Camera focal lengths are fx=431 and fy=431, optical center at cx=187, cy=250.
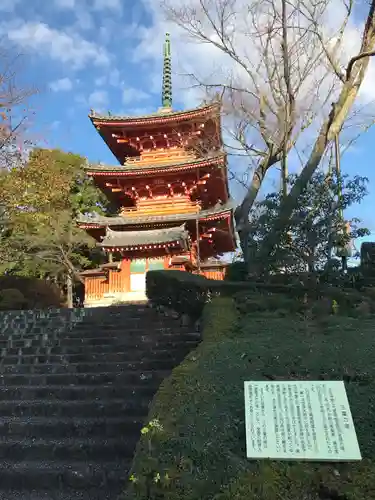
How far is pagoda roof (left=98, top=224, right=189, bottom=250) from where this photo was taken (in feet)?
55.6

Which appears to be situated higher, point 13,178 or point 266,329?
point 13,178

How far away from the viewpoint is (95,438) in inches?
173

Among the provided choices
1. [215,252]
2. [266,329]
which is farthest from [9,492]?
[215,252]

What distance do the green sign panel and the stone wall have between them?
551 cm

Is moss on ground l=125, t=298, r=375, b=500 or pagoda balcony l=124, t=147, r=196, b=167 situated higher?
pagoda balcony l=124, t=147, r=196, b=167

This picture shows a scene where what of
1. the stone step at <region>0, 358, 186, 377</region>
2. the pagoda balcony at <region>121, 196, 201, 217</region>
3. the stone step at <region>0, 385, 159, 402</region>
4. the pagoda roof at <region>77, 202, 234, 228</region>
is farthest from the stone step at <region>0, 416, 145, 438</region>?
the pagoda balcony at <region>121, 196, 201, 217</region>

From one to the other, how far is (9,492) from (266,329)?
10.1 ft

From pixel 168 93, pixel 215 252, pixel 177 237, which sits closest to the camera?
pixel 177 237

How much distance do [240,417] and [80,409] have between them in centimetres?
242

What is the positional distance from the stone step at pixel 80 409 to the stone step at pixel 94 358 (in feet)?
3.71

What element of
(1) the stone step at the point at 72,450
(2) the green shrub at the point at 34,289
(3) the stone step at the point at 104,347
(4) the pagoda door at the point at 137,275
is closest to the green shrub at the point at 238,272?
(3) the stone step at the point at 104,347

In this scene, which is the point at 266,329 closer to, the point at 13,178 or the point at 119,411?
the point at 119,411

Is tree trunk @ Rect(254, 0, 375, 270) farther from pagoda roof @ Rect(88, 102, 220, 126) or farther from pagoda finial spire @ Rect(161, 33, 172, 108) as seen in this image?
pagoda finial spire @ Rect(161, 33, 172, 108)

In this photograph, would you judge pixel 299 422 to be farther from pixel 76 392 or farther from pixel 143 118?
pixel 143 118
